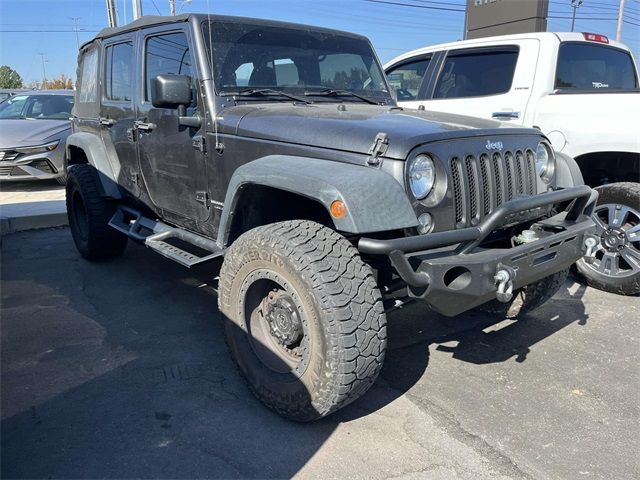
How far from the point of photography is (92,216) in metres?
4.93

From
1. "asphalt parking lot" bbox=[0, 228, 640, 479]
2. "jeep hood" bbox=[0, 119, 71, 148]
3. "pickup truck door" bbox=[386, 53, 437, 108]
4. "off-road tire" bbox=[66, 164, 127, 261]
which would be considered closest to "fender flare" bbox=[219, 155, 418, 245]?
"asphalt parking lot" bbox=[0, 228, 640, 479]

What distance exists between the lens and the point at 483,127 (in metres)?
2.97

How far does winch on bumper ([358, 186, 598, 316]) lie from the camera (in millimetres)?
2330

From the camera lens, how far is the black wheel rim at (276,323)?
2608mm

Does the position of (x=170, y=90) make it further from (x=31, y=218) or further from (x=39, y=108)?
(x=39, y=108)

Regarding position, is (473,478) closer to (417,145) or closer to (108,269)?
(417,145)

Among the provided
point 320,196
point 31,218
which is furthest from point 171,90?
point 31,218

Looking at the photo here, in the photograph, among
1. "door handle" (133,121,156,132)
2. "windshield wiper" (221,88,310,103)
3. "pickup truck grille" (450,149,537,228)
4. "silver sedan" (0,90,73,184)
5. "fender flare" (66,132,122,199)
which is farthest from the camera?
"silver sedan" (0,90,73,184)

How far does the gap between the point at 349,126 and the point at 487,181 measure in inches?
31.0

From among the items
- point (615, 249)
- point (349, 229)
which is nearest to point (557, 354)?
point (615, 249)

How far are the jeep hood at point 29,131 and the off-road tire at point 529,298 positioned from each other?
26.3ft

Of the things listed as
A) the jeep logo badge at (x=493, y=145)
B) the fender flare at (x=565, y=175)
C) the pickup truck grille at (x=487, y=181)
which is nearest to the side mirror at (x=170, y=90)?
the pickup truck grille at (x=487, y=181)

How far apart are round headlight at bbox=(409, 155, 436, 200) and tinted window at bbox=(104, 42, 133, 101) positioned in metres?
2.72

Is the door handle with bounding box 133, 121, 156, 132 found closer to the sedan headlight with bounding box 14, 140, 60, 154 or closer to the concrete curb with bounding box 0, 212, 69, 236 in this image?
the concrete curb with bounding box 0, 212, 69, 236
